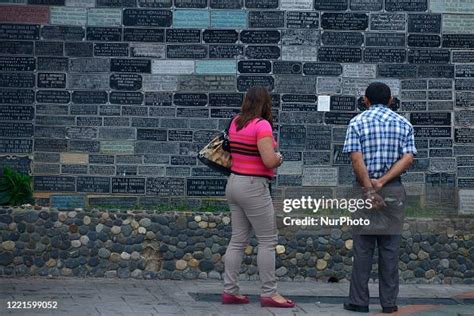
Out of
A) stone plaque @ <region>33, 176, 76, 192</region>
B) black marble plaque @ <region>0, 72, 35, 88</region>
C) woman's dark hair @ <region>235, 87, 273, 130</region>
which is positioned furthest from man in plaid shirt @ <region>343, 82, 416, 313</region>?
black marble plaque @ <region>0, 72, 35, 88</region>

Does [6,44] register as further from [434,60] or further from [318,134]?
[434,60]

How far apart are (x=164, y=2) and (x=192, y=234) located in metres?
2.40

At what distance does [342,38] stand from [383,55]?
0.45m

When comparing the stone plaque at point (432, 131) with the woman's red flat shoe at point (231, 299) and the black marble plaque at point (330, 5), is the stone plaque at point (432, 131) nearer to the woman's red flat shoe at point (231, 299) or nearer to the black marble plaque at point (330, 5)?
the black marble plaque at point (330, 5)

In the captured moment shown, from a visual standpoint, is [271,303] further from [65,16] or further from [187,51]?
[65,16]

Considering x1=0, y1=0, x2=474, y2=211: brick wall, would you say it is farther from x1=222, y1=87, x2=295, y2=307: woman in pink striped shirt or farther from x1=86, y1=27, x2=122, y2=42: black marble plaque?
x1=222, y1=87, x2=295, y2=307: woman in pink striped shirt

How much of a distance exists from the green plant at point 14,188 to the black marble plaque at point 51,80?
93 cm

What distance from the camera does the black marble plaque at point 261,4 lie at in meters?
10.4

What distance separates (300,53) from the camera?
10.4 meters

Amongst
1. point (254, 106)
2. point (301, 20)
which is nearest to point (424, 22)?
point (301, 20)

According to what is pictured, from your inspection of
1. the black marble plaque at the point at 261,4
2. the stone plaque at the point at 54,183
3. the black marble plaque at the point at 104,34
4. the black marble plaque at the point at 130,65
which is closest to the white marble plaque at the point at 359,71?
the black marble plaque at the point at 261,4

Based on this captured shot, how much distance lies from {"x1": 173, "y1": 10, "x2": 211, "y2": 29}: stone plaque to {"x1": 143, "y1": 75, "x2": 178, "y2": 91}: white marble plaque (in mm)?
541

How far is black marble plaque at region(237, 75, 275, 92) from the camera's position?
1041 cm

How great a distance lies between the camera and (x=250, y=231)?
8414 mm
